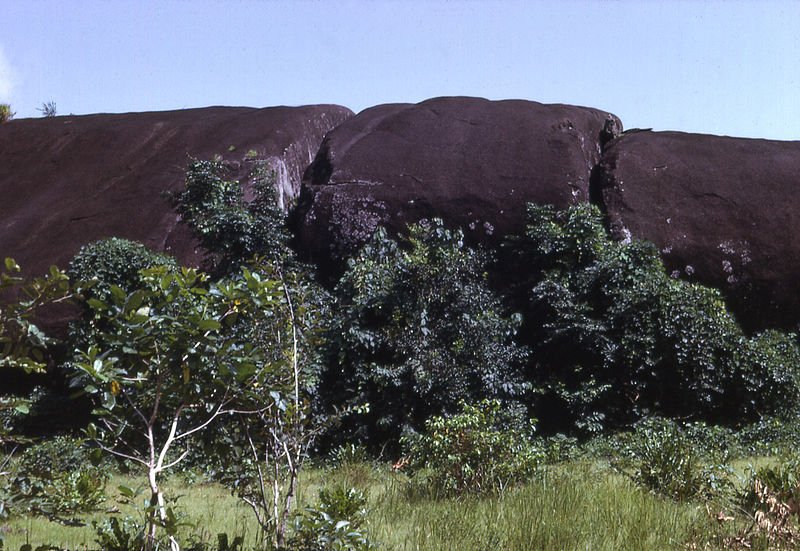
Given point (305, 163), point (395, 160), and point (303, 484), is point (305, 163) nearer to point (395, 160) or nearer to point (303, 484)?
point (395, 160)

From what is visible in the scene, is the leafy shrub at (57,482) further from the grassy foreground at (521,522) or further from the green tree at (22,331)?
the grassy foreground at (521,522)

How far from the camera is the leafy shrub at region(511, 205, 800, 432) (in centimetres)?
1130

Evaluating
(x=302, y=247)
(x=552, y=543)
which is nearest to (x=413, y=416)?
(x=302, y=247)

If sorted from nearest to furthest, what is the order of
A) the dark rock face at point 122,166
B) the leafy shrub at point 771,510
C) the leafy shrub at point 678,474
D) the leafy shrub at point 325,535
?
1. the leafy shrub at point 325,535
2. the leafy shrub at point 771,510
3. the leafy shrub at point 678,474
4. the dark rock face at point 122,166

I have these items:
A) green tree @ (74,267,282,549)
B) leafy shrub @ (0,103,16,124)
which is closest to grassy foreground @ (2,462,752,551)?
green tree @ (74,267,282,549)

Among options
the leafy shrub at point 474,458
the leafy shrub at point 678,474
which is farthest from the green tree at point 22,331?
the leafy shrub at point 678,474

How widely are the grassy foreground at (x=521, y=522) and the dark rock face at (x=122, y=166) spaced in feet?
23.4

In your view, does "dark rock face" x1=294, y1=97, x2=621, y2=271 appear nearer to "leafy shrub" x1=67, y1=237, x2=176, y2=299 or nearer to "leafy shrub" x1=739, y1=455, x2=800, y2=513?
"leafy shrub" x1=67, y1=237, x2=176, y2=299

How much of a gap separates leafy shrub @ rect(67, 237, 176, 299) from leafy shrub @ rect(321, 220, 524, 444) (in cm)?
311

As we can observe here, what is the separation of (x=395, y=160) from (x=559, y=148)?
2.67 metres

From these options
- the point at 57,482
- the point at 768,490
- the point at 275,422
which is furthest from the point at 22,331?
the point at 768,490

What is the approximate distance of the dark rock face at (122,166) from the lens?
14.2 meters

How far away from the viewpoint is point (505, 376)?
36.5ft

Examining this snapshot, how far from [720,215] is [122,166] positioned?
10774 millimetres
